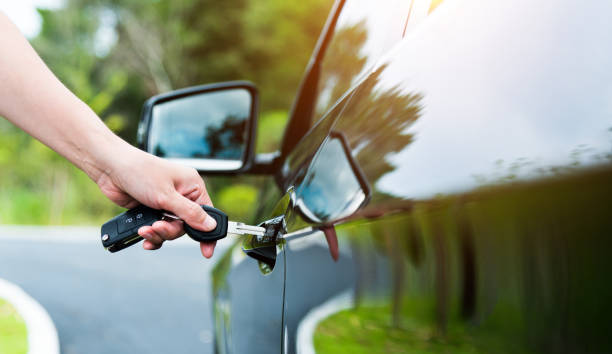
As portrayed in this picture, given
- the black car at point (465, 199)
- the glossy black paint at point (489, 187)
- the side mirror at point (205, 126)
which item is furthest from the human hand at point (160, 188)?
the side mirror at point (205, 126)

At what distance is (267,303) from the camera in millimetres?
1340

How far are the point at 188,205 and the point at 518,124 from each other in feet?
2.56

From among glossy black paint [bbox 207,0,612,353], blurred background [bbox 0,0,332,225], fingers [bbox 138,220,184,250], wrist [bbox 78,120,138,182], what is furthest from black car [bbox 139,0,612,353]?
blurred background [bbox 0,0,332,225]

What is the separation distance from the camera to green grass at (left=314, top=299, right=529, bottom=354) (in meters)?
0.57

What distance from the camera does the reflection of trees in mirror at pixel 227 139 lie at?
2.24 metres

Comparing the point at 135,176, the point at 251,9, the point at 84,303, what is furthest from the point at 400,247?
the point at 251,9

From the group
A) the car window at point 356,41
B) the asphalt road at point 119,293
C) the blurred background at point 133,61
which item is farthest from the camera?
the blurred background at point 133,61

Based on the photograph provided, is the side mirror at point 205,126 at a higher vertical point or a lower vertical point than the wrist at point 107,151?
higher

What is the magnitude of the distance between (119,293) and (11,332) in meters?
1.95

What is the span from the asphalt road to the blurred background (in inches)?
270

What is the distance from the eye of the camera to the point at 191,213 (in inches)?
47.5

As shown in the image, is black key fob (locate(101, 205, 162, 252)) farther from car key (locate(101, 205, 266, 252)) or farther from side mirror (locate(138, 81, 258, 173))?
side mirror (locate(138, 81, 258, 173))

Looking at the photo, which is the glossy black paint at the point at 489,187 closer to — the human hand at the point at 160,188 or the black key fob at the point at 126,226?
the human hand at the point at 160,188

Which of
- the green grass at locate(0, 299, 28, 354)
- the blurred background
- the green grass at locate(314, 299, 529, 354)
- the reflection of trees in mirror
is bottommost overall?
the green grass at locate(0, 299, 28, 354)
